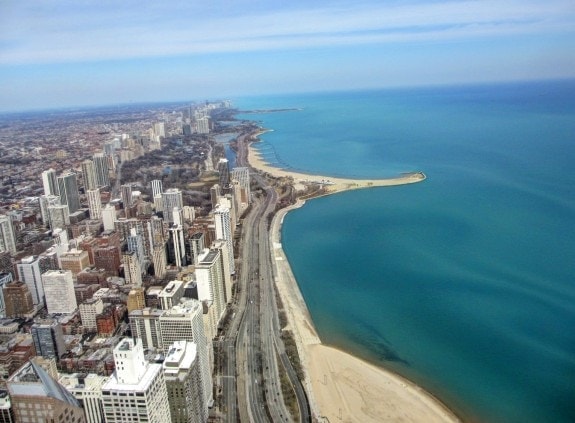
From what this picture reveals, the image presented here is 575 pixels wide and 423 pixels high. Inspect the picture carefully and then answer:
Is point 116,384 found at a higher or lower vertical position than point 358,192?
higher

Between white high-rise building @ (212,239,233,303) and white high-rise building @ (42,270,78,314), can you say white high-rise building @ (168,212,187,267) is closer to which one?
white high-rise building @ (212,239,233,303)

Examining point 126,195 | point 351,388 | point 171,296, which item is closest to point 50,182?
point 126,195

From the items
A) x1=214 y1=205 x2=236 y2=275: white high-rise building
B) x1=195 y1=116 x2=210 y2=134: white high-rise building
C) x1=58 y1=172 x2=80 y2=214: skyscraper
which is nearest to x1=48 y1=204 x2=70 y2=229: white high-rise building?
x1=58 y1=172 x2=80 y2=214: skyscraper

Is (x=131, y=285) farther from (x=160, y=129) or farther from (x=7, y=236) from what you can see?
(x=160, y=129)

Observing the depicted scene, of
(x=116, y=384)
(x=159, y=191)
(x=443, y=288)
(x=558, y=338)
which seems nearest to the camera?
(x=116, y=384)

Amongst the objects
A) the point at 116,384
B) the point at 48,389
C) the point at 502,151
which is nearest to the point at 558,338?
the point at 116,384

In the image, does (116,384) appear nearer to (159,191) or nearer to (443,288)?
(443,288)
